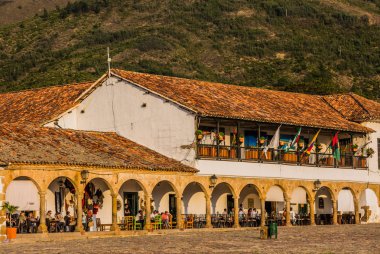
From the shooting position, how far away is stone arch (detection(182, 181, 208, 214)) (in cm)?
4612

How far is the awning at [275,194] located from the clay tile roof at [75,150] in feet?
20.6

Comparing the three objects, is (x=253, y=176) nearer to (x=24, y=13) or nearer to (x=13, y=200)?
(x=13, y=200)

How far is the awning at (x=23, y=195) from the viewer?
39.3 metres

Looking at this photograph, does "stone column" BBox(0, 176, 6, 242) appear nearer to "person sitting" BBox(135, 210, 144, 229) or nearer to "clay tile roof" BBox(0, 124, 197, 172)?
"clay tile roof" BBox(0, 124, 197, 172)

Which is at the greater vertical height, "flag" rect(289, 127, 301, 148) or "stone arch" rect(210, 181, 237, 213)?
"flag" rect(289, 127, 301, 148)

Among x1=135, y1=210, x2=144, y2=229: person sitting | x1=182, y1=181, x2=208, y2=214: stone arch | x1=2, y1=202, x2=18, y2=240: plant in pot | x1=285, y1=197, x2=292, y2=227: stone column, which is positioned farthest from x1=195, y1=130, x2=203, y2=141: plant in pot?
x1=2, y1=202, x2=18, y2=240: plant in pot

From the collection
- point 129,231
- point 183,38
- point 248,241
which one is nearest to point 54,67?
point 183,38

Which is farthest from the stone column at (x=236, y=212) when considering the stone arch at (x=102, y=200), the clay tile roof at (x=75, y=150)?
the stone arch at (x=102, y=200)

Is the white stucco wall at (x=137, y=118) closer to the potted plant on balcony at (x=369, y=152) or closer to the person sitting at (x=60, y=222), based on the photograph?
the person sitting at (x=60, y=222)

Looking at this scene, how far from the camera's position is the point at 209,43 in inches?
4021

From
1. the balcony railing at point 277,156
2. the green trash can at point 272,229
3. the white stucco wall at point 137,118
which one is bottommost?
the green trash can at point 272,229

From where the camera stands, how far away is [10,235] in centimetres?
3475

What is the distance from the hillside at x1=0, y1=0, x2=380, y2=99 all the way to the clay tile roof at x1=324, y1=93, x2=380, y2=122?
18.0 metres

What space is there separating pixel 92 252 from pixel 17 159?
352 inches
